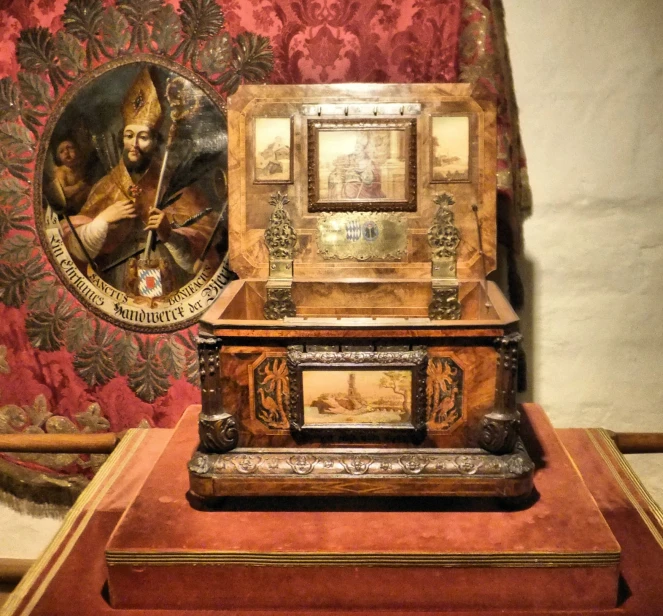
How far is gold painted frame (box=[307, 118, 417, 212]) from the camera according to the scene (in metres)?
2.07

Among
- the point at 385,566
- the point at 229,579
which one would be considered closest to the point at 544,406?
the point at 385,566

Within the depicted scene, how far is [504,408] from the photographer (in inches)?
62.5

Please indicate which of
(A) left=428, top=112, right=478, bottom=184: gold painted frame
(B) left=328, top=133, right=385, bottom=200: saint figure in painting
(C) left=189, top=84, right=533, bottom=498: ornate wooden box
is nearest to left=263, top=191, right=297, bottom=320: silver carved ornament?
(C) left=189, top=84, right=533, bottom=498: ornate wooden box

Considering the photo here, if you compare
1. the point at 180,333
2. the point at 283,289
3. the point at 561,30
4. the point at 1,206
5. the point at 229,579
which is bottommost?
the point at 229,579

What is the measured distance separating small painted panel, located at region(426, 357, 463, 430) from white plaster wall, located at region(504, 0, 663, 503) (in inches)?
37.6

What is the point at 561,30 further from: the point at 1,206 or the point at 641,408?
the point at 1,206

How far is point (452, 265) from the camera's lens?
2061 mm

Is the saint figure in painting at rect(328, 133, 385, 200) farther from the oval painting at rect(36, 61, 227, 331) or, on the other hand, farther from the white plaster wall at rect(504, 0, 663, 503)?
the white plaster wall at rect(504, 0, 663, 503)

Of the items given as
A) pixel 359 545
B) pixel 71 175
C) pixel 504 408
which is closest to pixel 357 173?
pixel 504 408

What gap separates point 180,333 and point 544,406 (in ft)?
4.29

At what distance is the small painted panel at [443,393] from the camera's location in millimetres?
1594

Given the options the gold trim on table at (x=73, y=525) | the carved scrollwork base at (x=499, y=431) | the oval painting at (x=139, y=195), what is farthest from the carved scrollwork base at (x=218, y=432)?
the oval painting at (x=139, y=195)

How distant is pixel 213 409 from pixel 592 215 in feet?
4.91

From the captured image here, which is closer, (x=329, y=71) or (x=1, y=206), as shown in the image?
(x=329, y=71)
